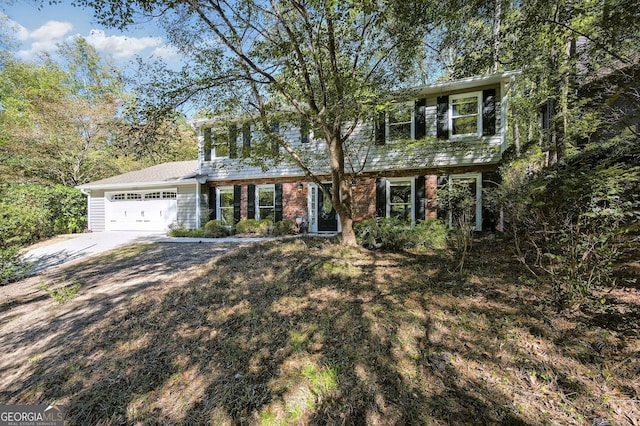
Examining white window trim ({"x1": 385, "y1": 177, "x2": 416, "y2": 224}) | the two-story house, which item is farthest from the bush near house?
white window trim ({"x1": 385, "y1": 177, "x2": 416, "y2": 224})

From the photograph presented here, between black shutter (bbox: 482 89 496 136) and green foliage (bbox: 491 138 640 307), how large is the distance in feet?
19.1

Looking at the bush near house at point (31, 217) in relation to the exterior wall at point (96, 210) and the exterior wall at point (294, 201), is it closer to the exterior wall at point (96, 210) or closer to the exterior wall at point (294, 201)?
the exterior wall at point (96, 210)

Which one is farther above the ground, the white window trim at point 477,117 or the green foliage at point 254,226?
the white window trim at point 477,117

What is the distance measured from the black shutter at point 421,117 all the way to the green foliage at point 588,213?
6325mm

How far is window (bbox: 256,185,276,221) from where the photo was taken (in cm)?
1171

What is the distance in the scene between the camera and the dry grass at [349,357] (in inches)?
85.4

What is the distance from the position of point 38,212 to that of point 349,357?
14205mm

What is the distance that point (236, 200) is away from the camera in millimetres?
12008

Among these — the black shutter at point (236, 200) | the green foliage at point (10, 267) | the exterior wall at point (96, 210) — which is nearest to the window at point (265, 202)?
the black shutter at point (236, 200)

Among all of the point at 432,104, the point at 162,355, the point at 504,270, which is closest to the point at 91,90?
the point at 432,104

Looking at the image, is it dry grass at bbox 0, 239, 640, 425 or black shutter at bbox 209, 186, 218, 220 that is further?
black shutter at bbox 209, 186, 218, 220

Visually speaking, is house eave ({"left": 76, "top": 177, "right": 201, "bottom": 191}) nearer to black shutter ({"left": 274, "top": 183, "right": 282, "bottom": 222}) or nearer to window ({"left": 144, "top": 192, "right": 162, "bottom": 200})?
window ({"left": 144, "top": 192, "right": 162, "bottom": 200})

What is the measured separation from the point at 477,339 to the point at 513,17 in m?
6.08

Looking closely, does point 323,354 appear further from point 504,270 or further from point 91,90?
point 91,90
